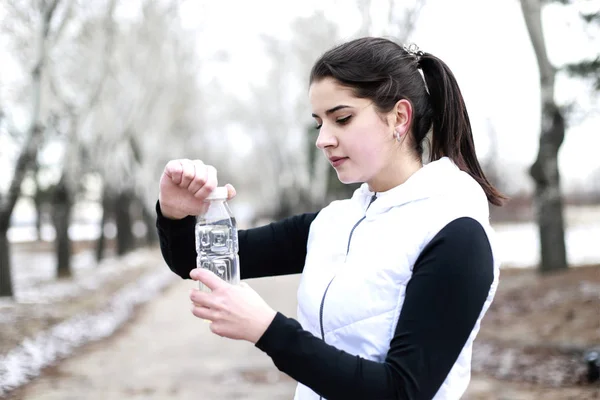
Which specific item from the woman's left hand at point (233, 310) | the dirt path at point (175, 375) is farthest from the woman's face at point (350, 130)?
the dirt path at point (175, 375)

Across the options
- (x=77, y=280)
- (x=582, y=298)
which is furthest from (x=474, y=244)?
(x=77, y=280)

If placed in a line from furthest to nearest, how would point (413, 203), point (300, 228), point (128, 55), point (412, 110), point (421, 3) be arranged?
point (128, 55), point (421, 3), point (300, 228), point (412, 110), point (413, 203)

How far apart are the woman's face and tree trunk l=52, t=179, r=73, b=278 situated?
1711 cm

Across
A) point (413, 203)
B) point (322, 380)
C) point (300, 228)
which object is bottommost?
point (322, 380)

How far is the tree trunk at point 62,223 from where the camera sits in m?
17.8

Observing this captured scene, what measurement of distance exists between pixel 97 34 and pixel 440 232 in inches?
642

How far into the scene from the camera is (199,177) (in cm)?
192

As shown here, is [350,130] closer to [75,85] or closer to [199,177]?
[199,177]

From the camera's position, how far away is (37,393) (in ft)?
21.9

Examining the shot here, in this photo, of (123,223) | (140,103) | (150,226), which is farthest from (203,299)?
(150,226)

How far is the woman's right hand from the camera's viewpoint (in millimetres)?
1926

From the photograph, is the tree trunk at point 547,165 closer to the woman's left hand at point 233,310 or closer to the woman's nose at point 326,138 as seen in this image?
the woman's nose at point 326,138

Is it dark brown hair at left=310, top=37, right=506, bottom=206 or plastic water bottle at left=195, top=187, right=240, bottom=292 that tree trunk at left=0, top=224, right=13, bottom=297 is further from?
dark brown hair at left=310, top=37, right=506, bottom=206

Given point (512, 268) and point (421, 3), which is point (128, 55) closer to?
point (421, 3)
